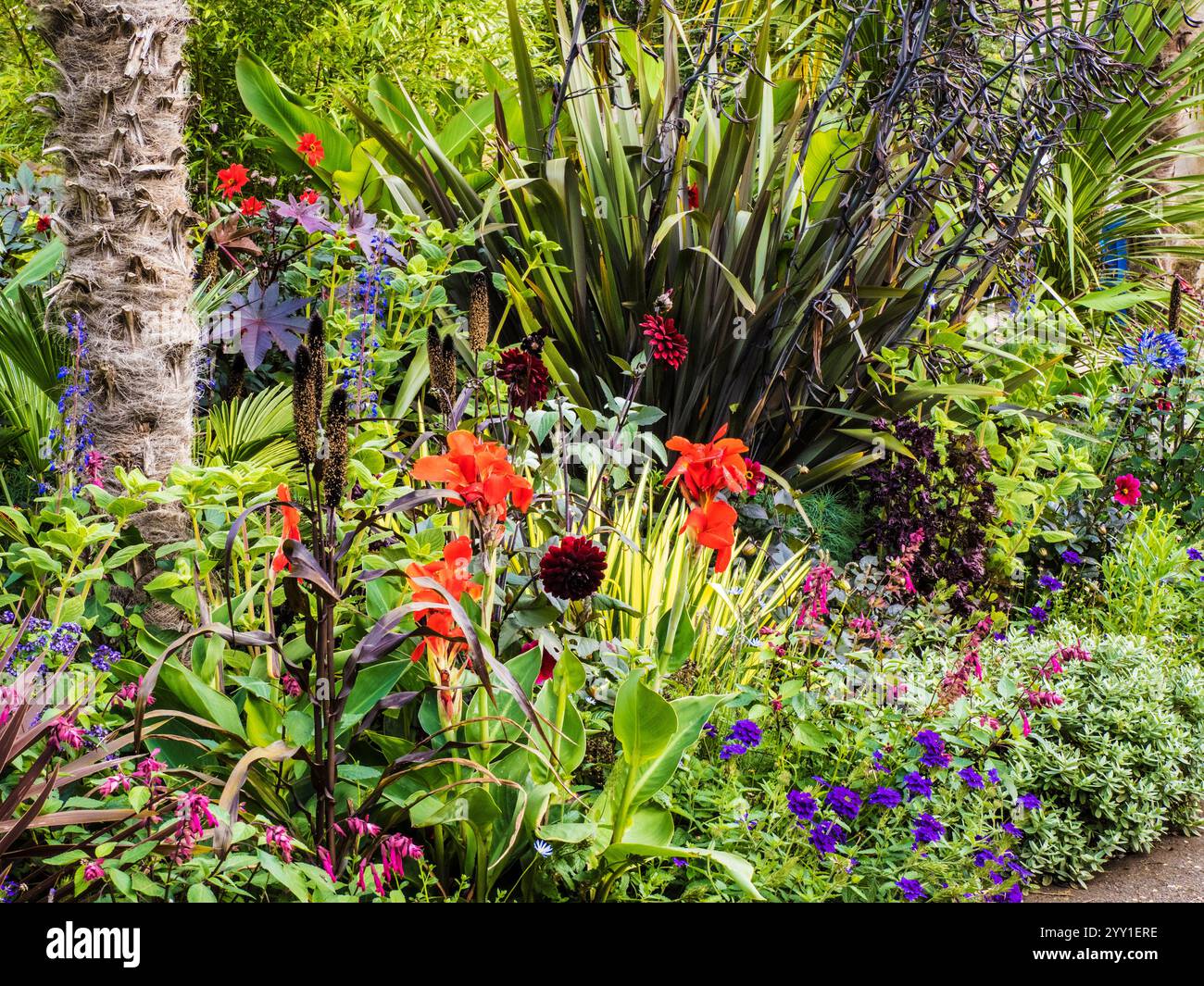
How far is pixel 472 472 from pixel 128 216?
4.12 ft

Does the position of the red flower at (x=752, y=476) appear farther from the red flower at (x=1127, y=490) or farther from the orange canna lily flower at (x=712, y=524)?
the red flower at (x=1127, y=490)

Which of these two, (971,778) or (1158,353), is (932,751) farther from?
(1158,353)

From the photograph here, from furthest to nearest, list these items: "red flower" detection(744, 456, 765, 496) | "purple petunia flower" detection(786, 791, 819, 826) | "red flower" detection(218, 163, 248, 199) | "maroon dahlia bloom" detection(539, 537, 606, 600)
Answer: "red flower" detection(218, 163, 248, 199) < "red flower" detection(744, 456, 765, 496) < "purple petunia flower" detection(786, 791, 819, 826) < "maroon dahlia bloom" detection(539, 537, 606, 600)

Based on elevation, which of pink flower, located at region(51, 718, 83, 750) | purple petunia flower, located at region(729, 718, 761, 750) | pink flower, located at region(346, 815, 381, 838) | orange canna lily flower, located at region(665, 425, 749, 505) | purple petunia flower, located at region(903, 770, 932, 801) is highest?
orange canna lily flower, located at region(665, 425, 749, 505)

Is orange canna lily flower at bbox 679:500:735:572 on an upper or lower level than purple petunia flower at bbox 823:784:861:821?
upper

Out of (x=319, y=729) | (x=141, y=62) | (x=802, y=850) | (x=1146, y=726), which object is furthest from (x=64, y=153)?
(x=1146, y=726)

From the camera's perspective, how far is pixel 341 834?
1614mm

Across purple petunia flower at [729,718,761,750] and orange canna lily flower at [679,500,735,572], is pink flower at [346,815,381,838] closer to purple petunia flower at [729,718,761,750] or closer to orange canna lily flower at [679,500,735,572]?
purple petunia flower at [729,718,761,750]

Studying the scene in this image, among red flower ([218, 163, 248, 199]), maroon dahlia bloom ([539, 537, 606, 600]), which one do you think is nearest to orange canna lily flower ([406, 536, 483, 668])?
maroon dahlia bloom ([539, 537, 606, 600])

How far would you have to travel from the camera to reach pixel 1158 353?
3930 millimetres

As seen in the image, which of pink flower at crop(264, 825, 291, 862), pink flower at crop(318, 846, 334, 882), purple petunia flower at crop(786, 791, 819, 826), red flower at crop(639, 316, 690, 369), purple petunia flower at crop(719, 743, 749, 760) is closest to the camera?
pink flower at crop(264, 825, 291, 862)

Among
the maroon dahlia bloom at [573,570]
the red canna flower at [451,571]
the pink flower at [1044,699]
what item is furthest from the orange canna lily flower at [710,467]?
the pink flower at [1044,699]

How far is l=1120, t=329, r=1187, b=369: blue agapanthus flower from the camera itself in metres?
3.81

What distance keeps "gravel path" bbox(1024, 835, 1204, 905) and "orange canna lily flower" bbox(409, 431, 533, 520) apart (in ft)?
4.73
